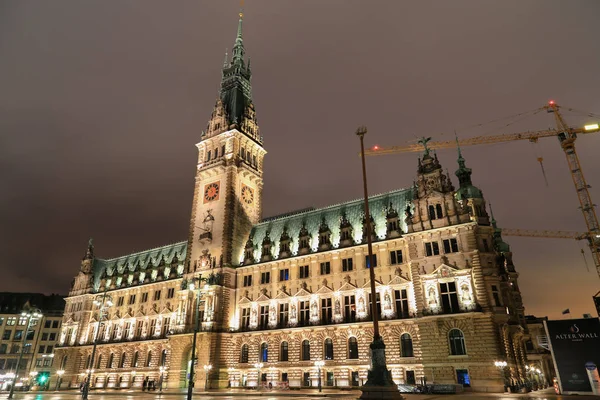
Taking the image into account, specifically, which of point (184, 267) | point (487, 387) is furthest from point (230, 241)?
point (487, 387)

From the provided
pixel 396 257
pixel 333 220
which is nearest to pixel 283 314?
pixel 333 220

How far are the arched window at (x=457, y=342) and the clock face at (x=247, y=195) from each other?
136 feet

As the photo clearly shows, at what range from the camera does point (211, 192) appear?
71312 millimetres

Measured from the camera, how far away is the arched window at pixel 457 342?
41684 mm

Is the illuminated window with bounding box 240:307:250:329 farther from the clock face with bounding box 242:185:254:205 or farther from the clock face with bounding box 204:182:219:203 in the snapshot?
the clock face with bounding box 204:182:219:203

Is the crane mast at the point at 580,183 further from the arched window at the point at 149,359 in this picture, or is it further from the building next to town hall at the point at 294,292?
the arched window at the point at 149,359

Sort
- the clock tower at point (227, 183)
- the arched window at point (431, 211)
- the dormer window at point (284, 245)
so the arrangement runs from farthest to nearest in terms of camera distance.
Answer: the clock tower at point (227, 183) → the dormer window at point (284, 245) → the arched window at point (431, 211)

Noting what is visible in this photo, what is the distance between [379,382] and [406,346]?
2448 centimetres

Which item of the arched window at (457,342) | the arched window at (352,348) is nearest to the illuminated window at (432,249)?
the arched window at (457,342)

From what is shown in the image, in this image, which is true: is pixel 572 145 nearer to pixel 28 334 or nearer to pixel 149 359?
pixel 149 359

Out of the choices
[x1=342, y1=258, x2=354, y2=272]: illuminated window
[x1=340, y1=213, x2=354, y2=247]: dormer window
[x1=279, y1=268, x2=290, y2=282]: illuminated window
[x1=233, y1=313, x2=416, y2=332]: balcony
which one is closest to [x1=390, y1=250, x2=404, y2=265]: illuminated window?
[x1=342, y1=258, x2=354, y2=272]: illuminated window

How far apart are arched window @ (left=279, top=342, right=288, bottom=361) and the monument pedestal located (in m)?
32.5

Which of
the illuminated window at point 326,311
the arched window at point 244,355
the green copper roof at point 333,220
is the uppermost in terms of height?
the green copper roof at point 333,220

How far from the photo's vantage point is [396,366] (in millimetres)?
45969
